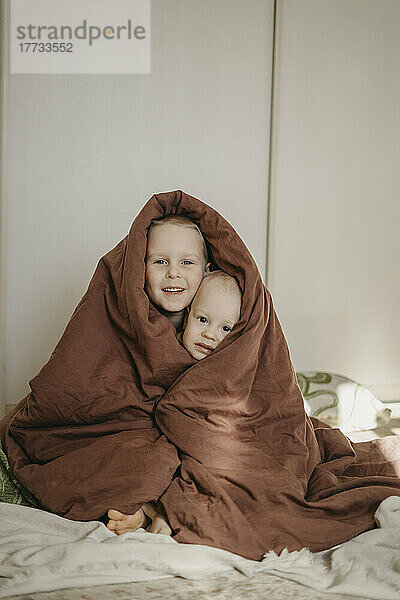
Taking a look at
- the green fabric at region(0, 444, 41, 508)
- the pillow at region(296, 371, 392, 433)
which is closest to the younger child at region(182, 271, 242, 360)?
the green fabric at region(0, 444, 41, 508)

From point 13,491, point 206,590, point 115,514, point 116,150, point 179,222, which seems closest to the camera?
point 206,590

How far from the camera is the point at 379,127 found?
3299 millimetres

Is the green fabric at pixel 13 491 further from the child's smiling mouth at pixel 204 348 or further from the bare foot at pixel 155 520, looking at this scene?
the child's smiling mouth at pixel 204 348

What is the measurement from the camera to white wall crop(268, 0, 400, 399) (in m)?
3.20

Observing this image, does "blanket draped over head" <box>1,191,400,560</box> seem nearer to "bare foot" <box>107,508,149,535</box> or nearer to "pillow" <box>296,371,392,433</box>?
"bare foot" <box>107,508,149,535</box>

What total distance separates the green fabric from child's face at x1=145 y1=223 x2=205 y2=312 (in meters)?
0.55

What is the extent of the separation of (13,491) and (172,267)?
2.15ft

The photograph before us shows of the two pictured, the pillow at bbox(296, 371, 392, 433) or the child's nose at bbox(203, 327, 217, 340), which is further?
the pillow at bbox(296, 371, 392, 433)

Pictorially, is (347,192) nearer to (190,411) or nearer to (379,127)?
(379,127)

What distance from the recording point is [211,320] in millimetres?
1837

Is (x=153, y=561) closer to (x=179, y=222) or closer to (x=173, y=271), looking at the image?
(x=173, y=271)

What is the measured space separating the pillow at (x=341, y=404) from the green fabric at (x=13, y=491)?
45.7 inches

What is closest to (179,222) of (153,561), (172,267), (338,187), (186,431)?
(172,267)

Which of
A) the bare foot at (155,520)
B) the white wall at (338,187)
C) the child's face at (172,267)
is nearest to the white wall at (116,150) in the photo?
the white wall at (338,187)
